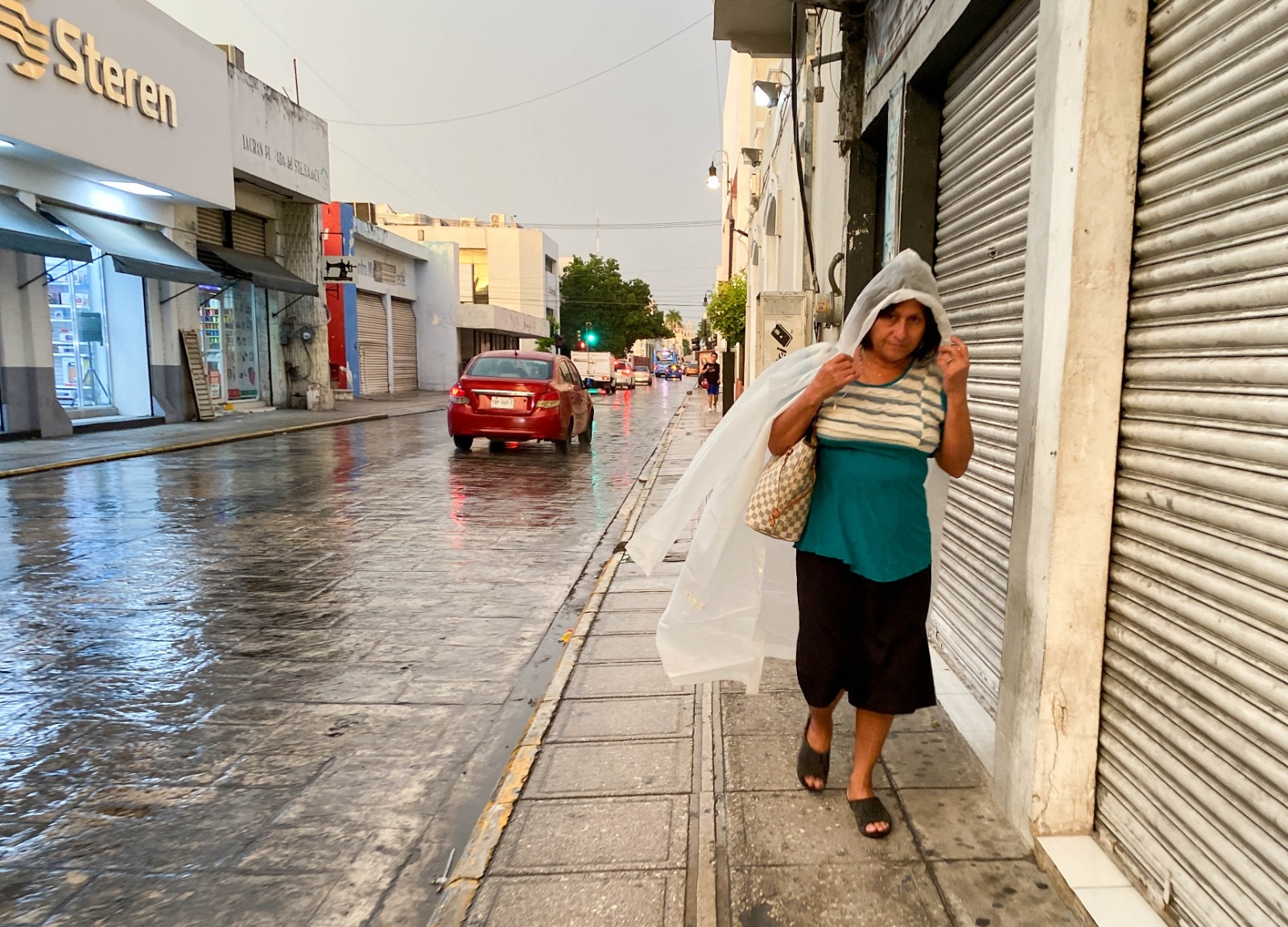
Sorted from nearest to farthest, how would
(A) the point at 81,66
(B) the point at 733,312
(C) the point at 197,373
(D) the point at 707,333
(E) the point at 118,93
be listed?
1. (A) the point at 81,66
2. (E) the point at 118,93
3. (C) the point at 197,373
4. (B) the point at 733,312
5. (D) the point at 707,333

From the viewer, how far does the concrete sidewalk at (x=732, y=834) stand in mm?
2371

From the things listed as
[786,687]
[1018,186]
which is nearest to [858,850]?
[786,687]

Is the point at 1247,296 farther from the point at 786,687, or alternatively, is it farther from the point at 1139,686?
the point at 786,687

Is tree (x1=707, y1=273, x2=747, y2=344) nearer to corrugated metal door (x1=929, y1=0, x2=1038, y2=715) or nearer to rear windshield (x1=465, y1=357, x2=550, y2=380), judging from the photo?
rear windshield (x1=465, y1=357, x2=550, y2=380)

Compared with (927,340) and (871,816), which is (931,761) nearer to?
(871,816)

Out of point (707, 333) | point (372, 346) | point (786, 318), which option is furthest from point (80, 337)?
point (707, 333)

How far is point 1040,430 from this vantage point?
2512mm

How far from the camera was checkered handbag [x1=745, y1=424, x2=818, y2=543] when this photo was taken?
8.91 feet

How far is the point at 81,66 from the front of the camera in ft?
48.3

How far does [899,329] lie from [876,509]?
55cm

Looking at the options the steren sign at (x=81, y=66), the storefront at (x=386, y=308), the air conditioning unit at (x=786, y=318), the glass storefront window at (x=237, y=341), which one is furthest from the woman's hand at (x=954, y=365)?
the storefront at (x=386, y=308)

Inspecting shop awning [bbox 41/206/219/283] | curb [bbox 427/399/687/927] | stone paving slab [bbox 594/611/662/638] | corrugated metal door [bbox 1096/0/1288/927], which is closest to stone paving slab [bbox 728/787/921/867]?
corrugated metal door [bbox 1096/0/1288/927]

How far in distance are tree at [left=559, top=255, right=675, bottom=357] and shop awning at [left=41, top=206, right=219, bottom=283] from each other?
5146 centimetres

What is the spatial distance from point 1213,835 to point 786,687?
206cm
